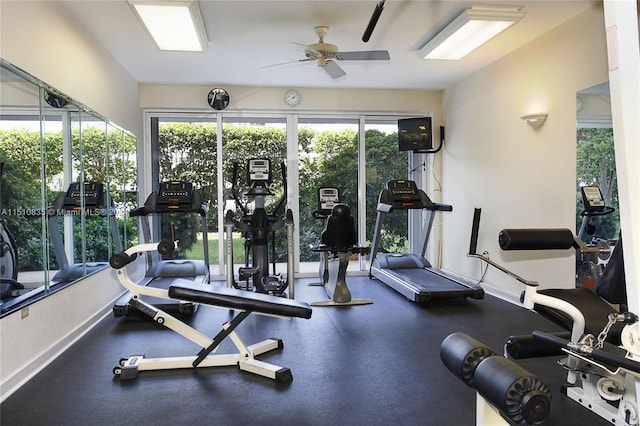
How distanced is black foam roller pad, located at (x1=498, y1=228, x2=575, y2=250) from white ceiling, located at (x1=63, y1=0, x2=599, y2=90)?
220cm

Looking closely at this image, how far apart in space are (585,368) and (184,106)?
561 cm

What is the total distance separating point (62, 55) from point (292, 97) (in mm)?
3242

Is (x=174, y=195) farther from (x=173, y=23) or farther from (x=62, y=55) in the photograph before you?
(x=173, y=23)

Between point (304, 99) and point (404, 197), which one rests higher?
point (304, 99)

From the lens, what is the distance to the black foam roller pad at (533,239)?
2.22 m

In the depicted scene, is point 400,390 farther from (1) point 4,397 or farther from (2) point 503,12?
(2) point 503,12

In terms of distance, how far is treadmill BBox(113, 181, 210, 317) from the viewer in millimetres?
4305

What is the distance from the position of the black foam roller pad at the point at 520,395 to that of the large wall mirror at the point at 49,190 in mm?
2717

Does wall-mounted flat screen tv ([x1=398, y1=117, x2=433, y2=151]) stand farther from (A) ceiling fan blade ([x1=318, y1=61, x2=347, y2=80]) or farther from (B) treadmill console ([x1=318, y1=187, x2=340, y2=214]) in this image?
(A) ceiling fan blade ([x1=318, y1=61, x2=347, y2=80])

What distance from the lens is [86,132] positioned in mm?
3895

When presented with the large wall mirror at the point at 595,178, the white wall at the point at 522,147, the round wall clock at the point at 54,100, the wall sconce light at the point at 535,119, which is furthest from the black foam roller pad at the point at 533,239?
the round wall clock at the point at 54,100

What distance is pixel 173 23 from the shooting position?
358 centimetres

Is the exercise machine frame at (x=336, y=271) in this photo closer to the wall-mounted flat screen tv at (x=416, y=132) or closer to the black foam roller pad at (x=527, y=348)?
the wall-mounted flat screen tv at (x=416, y=132)

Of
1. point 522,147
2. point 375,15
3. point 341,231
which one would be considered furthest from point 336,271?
point 375,15
